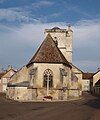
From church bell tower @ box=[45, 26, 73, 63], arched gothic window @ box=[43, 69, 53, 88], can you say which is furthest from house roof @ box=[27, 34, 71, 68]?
church bell tower @ box=[45, 26, 73, 63]

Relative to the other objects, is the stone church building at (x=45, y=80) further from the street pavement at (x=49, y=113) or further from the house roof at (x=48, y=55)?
the street pavement at (x=49, y=113)

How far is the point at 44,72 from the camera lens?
3672 centimetres

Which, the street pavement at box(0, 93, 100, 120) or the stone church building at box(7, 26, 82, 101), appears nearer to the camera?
the street pavement at box(0, 93, 100, 120)

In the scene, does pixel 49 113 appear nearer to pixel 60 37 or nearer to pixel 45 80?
pixel 45 80

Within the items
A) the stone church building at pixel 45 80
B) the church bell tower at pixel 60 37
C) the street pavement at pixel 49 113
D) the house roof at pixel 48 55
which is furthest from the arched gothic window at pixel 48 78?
the church bell tower at pixel 60 37

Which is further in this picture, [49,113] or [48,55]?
[48,55]

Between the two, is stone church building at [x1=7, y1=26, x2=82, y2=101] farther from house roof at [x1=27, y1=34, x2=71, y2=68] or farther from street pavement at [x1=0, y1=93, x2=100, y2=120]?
street pavement at [x1=0, y1=93, x2=100, y2=120]

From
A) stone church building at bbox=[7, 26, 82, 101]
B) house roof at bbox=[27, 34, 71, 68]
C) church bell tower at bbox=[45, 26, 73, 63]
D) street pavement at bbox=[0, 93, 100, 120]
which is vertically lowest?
street pavement at bbox=[0, 93, 100, 120]

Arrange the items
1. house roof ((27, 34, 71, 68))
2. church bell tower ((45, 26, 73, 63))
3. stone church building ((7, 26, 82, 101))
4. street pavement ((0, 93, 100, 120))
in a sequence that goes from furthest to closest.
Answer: church bell tower ((45, 26, 73, 63)), house roof ((27, 34, 71, 68)), stone church building ((7, 26, 82, 101)), street pavement ((0, 93, 100, 120))

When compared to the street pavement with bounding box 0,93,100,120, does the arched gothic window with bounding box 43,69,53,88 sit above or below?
above

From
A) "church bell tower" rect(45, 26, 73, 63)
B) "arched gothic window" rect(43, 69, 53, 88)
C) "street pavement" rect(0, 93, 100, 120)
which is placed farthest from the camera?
"church bell tower" rect(45, 26, 73, 63)

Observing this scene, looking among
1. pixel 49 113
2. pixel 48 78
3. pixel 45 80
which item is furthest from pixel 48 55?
pixel 49 113

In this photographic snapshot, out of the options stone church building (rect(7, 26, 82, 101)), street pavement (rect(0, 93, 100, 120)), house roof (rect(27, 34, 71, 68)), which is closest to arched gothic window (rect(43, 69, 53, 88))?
stone church building (rect(7, 26, 82, 101))

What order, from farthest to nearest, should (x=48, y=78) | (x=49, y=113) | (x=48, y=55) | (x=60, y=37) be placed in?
1. (x=60, y=37)
2. (x=48, y=55)
3. (x=48, y=78)
4. (x=49, y=113)
